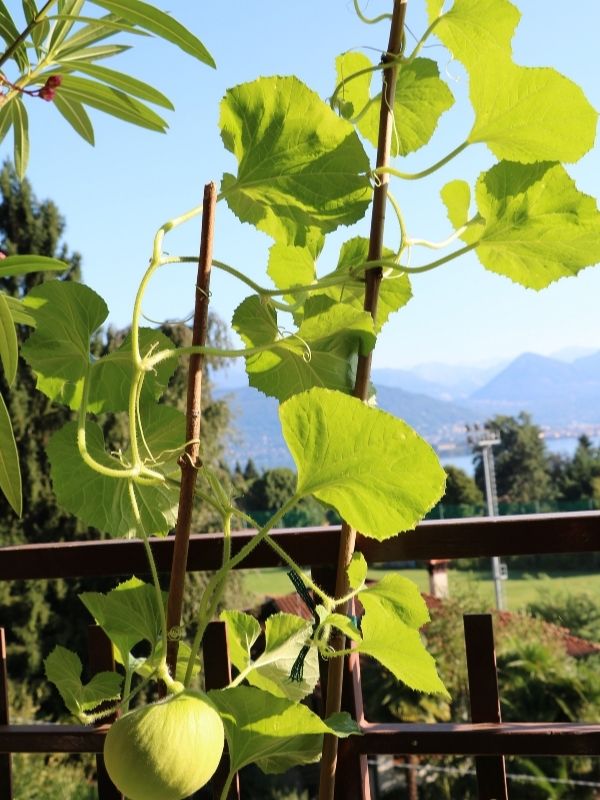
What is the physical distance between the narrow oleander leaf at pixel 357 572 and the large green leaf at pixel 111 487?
0.11 meters

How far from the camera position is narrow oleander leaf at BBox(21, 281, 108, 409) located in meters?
0.42

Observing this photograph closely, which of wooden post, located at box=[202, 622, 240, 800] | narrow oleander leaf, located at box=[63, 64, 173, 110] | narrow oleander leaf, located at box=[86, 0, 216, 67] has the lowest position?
wooden post, located at box=[202, 622, 240, 800]

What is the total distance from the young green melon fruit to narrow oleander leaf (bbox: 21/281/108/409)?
19cm

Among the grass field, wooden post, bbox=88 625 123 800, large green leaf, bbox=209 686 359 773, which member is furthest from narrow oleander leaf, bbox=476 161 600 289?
the grass field

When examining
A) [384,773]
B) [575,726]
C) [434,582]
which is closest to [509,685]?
[384,773]

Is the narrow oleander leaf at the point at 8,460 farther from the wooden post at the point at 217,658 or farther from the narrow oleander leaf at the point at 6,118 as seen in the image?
the narrow oleander leaf at the point at 6,118

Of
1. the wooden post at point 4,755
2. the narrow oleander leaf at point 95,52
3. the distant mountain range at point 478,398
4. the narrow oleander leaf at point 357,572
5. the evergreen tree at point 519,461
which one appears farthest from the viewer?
the distant mountain range at point 478,398

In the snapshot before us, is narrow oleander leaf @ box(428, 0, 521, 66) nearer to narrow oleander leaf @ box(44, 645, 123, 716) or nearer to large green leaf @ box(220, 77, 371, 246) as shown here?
large green leaf @ box(220, 77, 371, 246)

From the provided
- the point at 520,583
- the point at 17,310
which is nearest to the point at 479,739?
the point at 17,310

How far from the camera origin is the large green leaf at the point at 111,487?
45 cm

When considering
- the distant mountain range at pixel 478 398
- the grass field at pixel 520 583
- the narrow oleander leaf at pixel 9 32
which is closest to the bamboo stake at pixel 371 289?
the narrow oleander leaf at pixel 9 32

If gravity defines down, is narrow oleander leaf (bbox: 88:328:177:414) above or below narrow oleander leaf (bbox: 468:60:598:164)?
below

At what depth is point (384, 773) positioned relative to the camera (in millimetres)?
13023

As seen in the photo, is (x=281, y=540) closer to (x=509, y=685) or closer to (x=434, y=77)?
(x=434, y=77)
